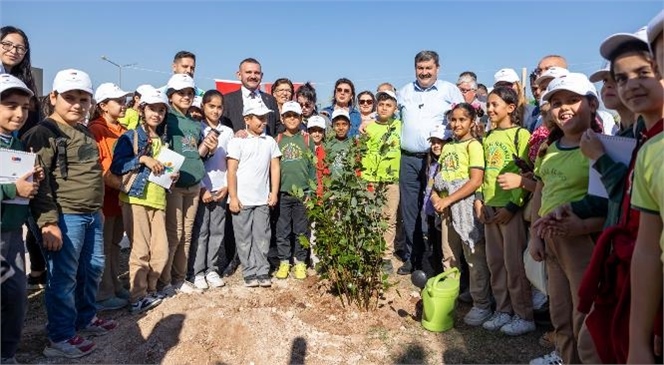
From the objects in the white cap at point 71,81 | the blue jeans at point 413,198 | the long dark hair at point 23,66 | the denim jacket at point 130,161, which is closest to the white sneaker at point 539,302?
the blue jeans at point 413,198

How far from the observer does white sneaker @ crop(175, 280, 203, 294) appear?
15.9 ft

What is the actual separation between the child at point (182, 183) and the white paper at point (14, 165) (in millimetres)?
1620

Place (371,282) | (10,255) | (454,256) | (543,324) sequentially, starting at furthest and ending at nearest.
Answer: (454,256) → (371,282) → (543,324) → (10,255)

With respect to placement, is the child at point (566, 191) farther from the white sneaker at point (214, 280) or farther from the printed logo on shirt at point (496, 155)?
the white sneaker at point (214, 280)

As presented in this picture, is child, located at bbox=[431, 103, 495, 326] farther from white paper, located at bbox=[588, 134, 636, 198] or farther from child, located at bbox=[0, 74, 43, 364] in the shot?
child, located at bbox=[0, 74, 43, 364]

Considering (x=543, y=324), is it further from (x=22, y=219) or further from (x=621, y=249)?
(x=22, y=219)

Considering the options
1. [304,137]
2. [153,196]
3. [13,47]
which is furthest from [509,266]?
[13,47]

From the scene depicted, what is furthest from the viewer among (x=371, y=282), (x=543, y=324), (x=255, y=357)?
(x=371, y=282)

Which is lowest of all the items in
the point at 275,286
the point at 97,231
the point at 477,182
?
the point at 275,286

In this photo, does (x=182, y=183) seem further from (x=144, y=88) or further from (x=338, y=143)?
(x=338, y=143)

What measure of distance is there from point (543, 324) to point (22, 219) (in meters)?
4.12

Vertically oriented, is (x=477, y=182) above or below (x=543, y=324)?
above

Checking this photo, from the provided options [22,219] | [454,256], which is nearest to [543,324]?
[454,256]

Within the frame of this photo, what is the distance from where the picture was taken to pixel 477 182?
4.22 meters
